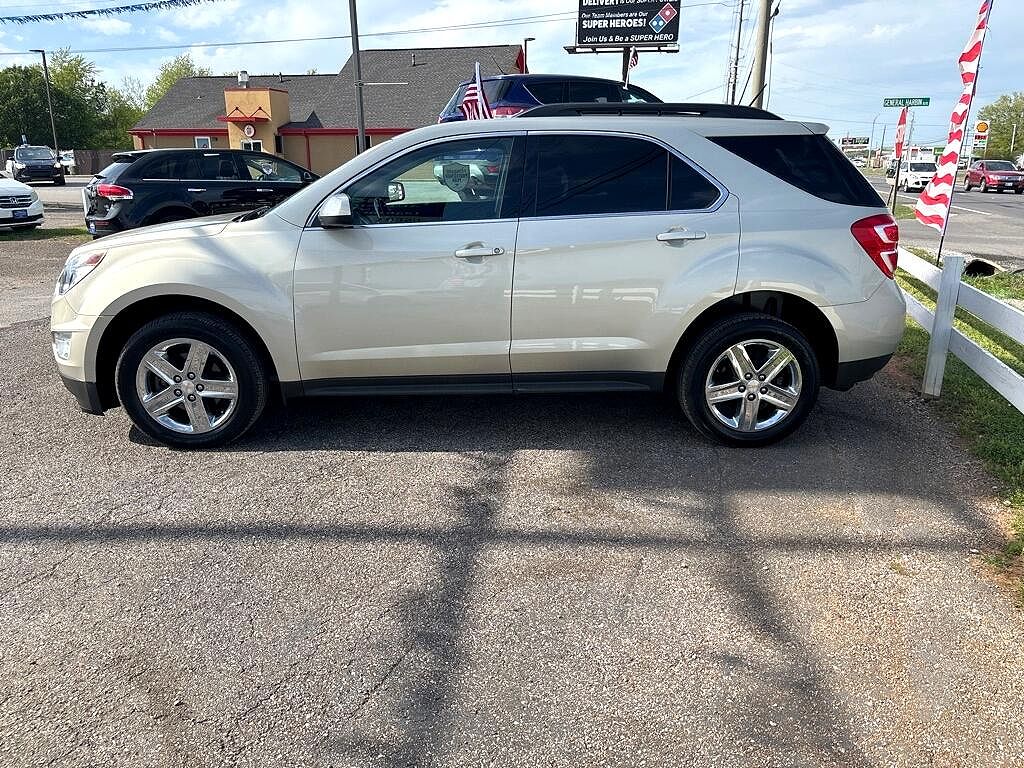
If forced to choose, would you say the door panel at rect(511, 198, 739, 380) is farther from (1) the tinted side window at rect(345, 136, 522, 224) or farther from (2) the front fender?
(2) the front fender

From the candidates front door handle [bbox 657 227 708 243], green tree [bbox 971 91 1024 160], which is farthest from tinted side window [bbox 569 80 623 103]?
green tree [bbox 971 91 1024 160]

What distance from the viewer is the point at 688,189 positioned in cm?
457

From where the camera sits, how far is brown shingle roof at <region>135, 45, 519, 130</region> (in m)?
40.5

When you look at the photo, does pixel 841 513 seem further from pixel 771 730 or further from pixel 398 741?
pixel 398 741

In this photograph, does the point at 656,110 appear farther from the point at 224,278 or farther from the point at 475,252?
the point at 224,278

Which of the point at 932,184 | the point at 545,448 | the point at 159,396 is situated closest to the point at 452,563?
the point at 545,448

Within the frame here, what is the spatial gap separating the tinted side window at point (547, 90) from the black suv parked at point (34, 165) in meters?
35.2

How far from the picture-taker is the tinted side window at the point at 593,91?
43.4 feet

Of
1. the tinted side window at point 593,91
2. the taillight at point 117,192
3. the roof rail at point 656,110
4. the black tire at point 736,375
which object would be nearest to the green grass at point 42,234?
the taillight at point 117,192

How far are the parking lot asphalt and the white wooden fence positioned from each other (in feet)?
1.67

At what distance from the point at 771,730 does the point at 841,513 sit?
1747 millimetres

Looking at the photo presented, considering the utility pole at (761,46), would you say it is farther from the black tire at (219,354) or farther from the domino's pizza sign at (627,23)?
the domino's pizza sign at (627,23)

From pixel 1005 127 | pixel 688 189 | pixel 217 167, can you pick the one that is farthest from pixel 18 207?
pixel 1005 127

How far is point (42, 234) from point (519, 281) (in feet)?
51.5
